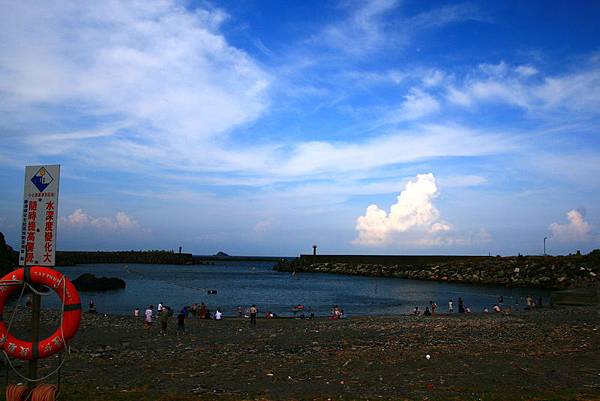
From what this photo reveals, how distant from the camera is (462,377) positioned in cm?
1230

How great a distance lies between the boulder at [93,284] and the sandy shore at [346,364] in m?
39.2

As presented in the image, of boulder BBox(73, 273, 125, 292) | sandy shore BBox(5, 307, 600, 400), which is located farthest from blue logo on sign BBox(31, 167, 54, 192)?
boulder BBox(73, 273, 125, 292)

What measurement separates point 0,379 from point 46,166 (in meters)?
7.30

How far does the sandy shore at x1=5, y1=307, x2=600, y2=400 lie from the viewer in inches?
427

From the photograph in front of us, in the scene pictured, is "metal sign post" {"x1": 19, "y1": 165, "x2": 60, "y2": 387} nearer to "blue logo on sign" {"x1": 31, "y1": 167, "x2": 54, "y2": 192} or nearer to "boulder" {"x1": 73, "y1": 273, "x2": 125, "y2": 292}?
"blue logo on sign" {"x1": 31, "y1": 167, "x2": 54, "y2": 192}

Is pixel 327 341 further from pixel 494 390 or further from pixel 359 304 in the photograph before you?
pixel 359 304

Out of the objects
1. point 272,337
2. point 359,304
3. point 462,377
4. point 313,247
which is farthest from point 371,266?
point 462,377

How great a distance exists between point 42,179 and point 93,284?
5770cm

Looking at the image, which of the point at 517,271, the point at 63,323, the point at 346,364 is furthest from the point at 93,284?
the point at 517,271

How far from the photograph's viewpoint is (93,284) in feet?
197

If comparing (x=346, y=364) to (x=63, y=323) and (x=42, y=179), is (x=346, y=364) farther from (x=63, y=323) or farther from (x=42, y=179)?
(x=42, y=179)

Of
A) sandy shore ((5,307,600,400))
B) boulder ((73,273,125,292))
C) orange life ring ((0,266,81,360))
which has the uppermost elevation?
orange life ring ((0,266,81,360))

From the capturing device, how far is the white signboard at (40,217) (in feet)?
26.1

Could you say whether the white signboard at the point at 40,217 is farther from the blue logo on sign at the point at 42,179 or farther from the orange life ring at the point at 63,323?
the orange life ring at the point at 63,323
